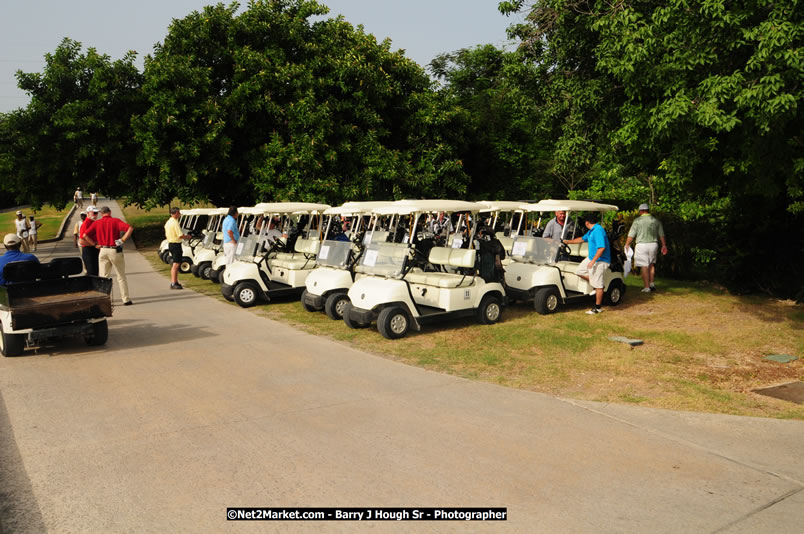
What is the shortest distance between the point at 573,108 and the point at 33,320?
29.1 feet

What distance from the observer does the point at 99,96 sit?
2473 cm

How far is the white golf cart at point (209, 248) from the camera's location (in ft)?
53.0

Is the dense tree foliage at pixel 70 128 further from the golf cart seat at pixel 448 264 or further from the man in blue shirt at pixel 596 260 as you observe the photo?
the man in blue shirt at pixel 596 260

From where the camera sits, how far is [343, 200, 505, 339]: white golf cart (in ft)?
29.0

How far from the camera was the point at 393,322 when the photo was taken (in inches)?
344

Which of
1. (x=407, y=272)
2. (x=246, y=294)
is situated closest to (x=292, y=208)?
(x=246, y=294)

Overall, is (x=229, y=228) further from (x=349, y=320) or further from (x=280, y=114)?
(x=280, y=114)

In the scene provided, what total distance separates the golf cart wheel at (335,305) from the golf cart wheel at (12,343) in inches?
168

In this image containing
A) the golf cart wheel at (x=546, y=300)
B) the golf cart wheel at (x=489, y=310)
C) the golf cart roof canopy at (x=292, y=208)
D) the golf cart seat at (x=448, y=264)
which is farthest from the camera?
the golf cart roof canopy at (x=292, y=208)

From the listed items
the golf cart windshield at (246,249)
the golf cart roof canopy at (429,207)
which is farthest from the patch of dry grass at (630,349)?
the golf cart roof canopy at (429,207)

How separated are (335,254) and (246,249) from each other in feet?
9.25

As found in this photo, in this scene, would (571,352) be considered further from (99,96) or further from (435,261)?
(99,96)

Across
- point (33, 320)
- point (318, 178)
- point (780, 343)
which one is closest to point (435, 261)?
point (780, 343)

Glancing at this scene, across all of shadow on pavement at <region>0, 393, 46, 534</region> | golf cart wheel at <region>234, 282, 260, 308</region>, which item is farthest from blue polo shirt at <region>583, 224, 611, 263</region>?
shadow on pavement at <region>0, 393, 46, 534</region>
